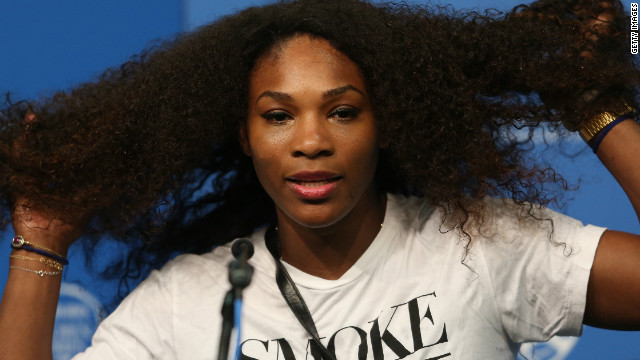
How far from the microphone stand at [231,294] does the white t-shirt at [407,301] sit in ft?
0.56

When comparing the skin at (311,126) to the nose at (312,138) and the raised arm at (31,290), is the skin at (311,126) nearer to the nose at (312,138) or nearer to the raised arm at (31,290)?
the nose at (312,138)

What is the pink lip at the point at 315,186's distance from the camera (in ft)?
6.09

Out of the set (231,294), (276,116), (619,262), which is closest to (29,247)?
(231,294)

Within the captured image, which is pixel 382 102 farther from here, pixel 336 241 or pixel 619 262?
pixel 619 262

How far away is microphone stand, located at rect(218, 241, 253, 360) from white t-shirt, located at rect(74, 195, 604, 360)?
170 mm

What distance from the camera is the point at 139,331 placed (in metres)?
1.97

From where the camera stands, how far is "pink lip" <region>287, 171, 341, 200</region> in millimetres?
1857

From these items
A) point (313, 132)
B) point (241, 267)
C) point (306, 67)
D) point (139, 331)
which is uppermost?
point (306, 67)

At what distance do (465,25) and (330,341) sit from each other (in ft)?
2.65

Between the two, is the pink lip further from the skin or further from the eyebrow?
the eyebrow

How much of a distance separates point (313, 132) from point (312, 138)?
0.02 metres

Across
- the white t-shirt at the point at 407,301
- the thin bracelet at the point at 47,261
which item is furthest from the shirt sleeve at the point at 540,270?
the thin bracelet at the point at 47,261

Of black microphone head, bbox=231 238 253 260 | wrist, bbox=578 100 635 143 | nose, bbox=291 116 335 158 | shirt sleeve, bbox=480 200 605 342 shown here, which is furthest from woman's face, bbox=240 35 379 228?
wrist, bbox=578 100 635 143

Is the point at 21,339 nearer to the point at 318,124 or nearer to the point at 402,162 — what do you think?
the point at 318,124
